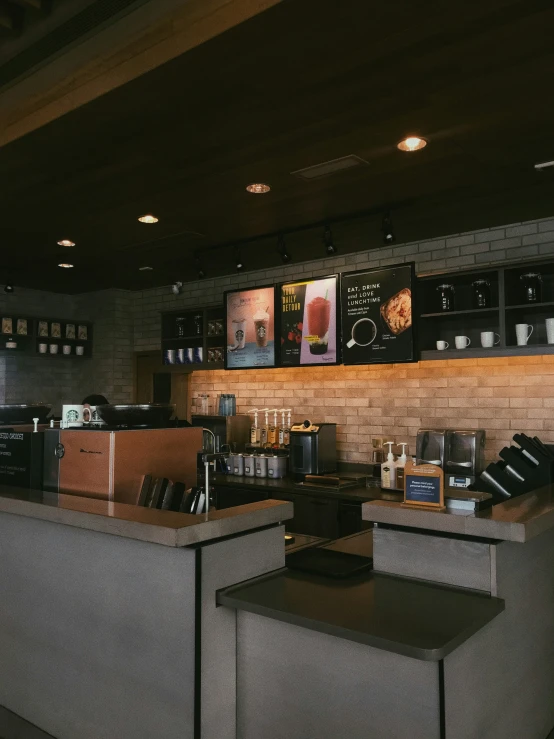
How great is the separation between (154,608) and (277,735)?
580 millimetres

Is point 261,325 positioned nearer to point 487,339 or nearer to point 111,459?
point 487,339

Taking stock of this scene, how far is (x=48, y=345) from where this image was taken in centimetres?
672

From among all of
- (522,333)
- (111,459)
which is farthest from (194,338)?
(111,459)

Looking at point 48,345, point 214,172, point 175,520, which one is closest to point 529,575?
point 175,520

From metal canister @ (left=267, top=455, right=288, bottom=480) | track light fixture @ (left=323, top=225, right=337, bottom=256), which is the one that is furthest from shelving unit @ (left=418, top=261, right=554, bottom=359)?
A: metal canister @ (left=267, top=455, right=288, bottom=480)

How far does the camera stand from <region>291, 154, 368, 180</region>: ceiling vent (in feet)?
10.4

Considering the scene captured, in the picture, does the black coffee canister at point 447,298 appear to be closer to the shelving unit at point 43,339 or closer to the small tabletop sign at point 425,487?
the small tabletop sign at point 425,487

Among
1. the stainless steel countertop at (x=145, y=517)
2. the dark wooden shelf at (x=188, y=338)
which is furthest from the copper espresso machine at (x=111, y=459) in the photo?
the dark wooden shelf at (x=188, y=338)

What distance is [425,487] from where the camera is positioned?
2.16 meters

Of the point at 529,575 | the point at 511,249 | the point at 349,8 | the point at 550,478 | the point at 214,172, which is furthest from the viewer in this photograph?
the point at 511,249

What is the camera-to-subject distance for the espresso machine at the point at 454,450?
4.28 metres

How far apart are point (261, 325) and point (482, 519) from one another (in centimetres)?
355

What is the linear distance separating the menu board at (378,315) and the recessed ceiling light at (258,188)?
130 cm

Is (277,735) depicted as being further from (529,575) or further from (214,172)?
(214,172)
